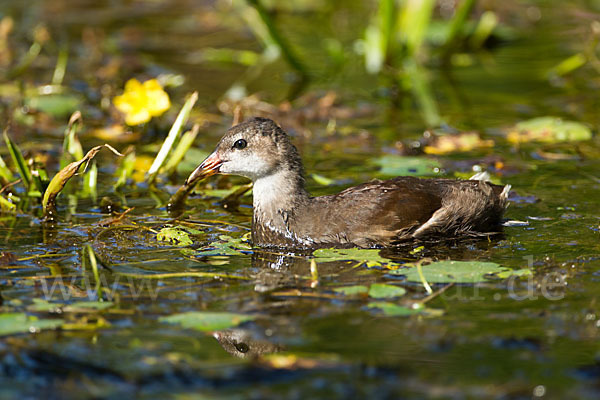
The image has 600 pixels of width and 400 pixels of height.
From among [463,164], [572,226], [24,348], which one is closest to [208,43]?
[463,164]

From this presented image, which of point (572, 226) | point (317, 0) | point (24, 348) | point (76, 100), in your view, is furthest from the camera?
point (317, 0)

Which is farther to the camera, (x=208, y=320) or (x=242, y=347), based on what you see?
(x=208, y=320)

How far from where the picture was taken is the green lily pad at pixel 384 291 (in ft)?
15.2

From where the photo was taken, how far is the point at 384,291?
466 cm

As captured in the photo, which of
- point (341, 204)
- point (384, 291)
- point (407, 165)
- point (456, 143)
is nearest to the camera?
point (384, 291)

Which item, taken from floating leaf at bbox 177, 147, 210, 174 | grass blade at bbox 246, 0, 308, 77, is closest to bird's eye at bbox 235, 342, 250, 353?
floating leaf at bbox 177, 147, 210, 174

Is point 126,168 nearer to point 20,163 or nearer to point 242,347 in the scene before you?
point 20,163

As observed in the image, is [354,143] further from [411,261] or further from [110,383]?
[110,383]

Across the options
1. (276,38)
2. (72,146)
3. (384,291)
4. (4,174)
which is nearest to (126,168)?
(72,146)

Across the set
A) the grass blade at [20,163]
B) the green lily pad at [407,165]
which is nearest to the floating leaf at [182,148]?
the grass blade at [20,163]

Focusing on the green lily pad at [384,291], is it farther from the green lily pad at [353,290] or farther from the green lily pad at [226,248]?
the green lily pad at [226,248]

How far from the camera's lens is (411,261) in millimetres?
5418

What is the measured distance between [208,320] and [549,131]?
15.5 feet

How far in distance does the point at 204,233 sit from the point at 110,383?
2.23 metres
